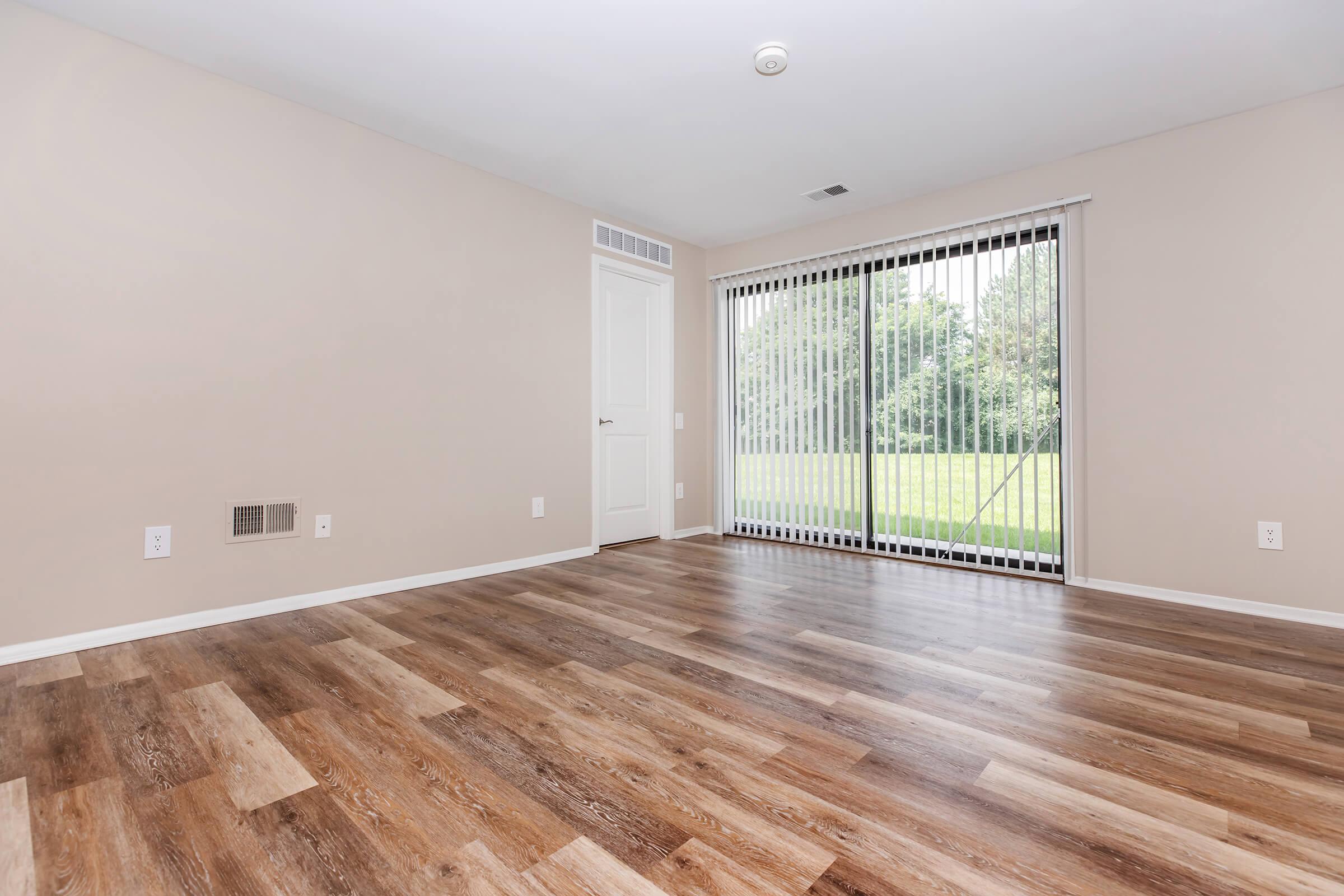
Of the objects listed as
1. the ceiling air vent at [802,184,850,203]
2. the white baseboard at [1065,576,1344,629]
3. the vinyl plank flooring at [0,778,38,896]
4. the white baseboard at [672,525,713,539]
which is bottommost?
the vinyl plank flooring at [0,778,38,896]

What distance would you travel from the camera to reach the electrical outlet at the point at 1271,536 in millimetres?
2777

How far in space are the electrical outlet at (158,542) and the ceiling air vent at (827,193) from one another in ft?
12.4

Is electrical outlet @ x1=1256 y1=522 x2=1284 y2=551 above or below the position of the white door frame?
below

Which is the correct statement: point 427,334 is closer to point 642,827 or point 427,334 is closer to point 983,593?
point 642,827

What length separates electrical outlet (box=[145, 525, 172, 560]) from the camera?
7.99ft

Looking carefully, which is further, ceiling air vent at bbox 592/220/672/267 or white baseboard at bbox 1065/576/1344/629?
ceiling air vent at bbox 592/220/672/267

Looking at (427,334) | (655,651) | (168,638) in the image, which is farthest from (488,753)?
(427,334)

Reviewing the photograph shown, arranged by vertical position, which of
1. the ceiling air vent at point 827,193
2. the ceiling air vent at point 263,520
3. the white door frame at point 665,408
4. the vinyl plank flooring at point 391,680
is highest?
the ceiling air vent at point 827,193

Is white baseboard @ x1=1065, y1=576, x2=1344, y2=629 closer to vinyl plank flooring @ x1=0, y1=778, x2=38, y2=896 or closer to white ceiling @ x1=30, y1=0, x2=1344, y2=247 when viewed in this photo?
white ceiling @ x1=30, y1=0, x2=1344, y2=247

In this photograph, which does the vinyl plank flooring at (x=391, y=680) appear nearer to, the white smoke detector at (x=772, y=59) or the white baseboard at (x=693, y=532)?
the white smoke detector at (x=772, y=59)

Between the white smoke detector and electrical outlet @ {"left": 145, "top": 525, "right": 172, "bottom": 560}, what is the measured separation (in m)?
3.06

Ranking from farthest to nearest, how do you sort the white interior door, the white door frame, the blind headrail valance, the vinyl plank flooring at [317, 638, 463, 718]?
1. the white door frame
2. the white interior door
3. the blind headrail valance
4. the vinyl plank flooring at [317, 638, 463, 718]

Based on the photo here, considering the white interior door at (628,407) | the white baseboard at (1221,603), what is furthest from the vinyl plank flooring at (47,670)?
the white baseboard at (1221,603)

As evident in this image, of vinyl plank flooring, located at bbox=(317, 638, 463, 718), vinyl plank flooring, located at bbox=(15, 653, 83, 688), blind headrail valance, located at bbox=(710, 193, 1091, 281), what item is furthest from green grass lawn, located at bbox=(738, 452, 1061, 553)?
vinyl plank flooring, located at bbox=(15, 653, 83, 688)
